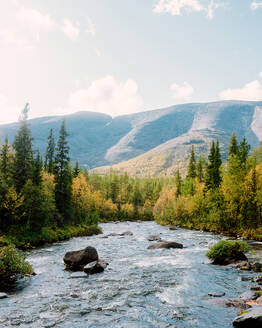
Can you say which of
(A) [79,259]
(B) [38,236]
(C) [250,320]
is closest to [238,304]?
(C) [250,320]

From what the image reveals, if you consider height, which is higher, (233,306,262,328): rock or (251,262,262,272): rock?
(233,306,262,328): rock

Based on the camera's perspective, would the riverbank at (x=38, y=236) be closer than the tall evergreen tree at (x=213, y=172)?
Yes

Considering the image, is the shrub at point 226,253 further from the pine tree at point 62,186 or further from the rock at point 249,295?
the pine tree at point 62,186

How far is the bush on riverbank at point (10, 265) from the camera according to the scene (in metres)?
17.3

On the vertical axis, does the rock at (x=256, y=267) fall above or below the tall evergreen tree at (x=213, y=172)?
below

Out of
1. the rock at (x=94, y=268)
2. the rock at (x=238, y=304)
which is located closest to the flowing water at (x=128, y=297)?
the rock at (x=238, y=304)

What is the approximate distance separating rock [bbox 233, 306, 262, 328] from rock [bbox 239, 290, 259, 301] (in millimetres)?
2879

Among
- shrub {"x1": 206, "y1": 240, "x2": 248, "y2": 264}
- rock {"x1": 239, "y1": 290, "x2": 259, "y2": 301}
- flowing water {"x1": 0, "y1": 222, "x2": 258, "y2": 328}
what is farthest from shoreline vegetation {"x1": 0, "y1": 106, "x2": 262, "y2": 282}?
rock {"x1": 239, "y1": 290, "x2": 259, "y2": 301}

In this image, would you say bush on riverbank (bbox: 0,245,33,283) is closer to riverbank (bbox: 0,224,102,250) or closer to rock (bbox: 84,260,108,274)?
rock (bbox: 84,260,108,274)

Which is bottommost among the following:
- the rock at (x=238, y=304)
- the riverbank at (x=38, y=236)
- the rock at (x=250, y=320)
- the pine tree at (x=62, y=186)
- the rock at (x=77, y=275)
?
the riverbank at (x=38, y=236)

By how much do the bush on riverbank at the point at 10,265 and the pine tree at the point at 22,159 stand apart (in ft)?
84.0

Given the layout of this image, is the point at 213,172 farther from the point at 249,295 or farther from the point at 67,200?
the point at 249,295

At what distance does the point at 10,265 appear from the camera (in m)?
17.8

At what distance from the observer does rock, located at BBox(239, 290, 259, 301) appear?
1415 cm
